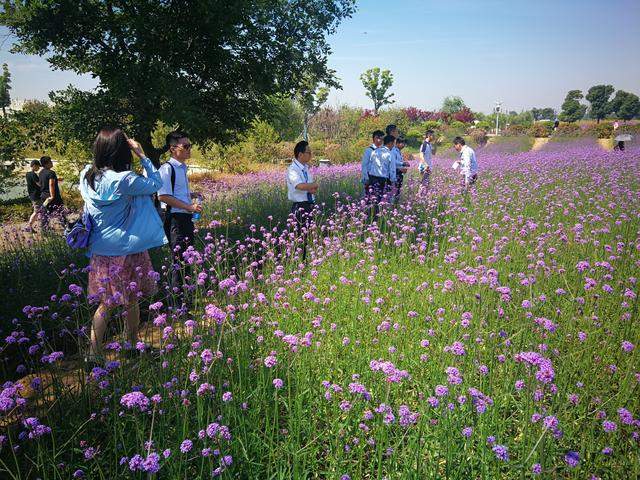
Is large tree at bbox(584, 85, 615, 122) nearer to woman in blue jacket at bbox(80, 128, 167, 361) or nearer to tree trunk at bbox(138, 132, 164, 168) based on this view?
tree trunk at bbox(138, 132, 164, 168)

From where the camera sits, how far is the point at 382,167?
8078 millimetres

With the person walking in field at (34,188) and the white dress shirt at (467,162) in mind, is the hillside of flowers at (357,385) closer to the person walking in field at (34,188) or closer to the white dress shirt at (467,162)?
the white dress shirt at (467,162)

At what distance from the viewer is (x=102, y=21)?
6762mm

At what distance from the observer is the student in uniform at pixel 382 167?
8047mm

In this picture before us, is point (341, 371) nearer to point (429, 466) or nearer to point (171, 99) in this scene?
point (429, 466)

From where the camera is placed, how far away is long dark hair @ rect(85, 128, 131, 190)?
340cm

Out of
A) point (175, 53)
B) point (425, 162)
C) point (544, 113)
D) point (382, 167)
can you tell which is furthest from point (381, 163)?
point (544, 113)

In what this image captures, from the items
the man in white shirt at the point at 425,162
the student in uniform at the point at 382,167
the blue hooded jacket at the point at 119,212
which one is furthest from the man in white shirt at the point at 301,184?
the man in white shirt at the point at 425,162

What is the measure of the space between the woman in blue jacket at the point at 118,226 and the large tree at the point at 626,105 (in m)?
98.9

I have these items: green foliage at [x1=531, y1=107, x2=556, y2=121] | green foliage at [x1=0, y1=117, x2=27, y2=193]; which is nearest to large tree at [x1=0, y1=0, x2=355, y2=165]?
green foliage at [x1=0, y1=117, x2=27, y2=193]

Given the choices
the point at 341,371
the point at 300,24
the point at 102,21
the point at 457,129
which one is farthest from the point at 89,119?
the point at 457,129

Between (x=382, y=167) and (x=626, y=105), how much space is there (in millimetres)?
96536

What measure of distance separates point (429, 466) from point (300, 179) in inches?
164

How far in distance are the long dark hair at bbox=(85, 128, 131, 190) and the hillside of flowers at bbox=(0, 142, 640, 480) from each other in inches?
39.4
